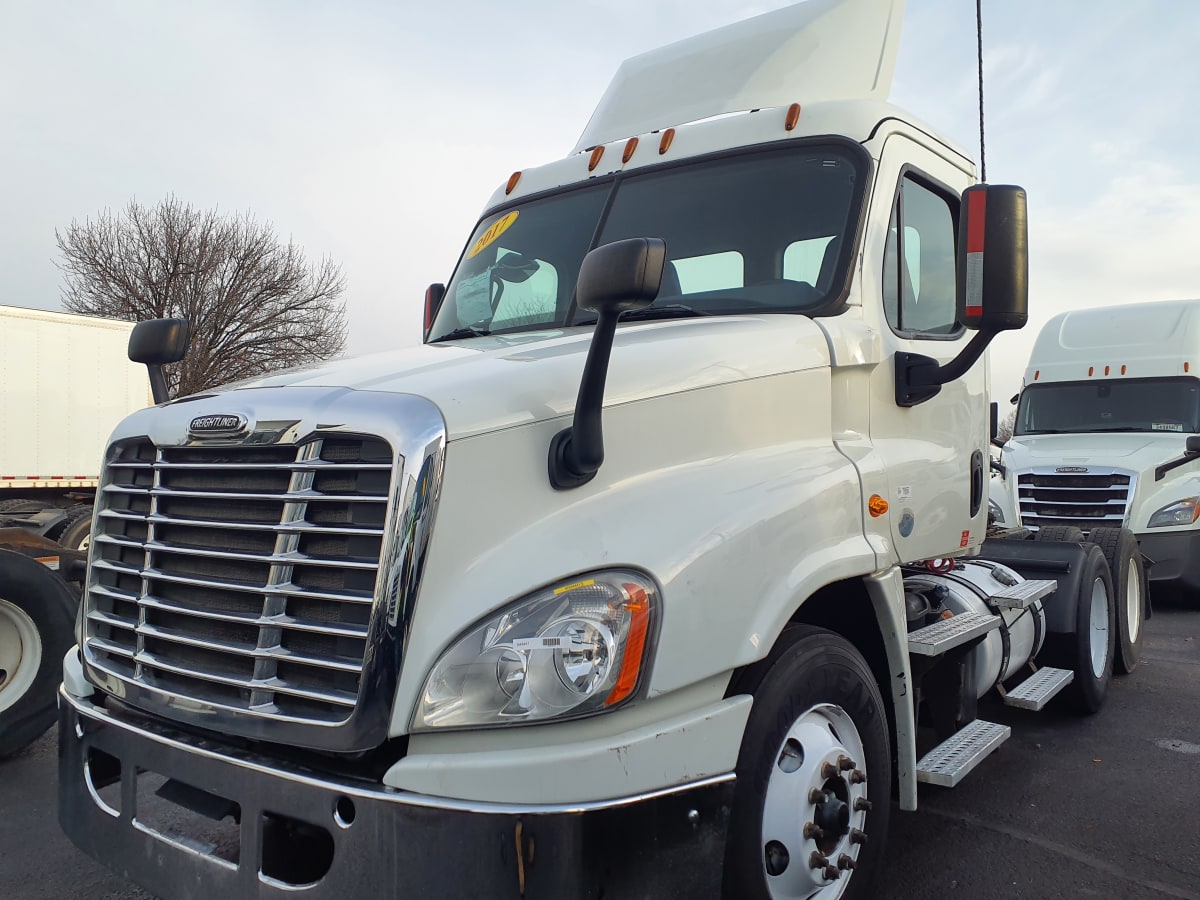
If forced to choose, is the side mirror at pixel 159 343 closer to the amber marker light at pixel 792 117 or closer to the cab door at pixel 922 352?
the amber marker light at pixel 792 117

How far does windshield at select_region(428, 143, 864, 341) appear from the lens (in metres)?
3.33

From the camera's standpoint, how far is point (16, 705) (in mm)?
4559

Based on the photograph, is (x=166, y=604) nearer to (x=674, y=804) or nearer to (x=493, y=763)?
(x=493, y=763)

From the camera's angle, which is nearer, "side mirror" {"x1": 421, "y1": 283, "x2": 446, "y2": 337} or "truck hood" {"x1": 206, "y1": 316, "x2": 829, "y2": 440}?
"truck hood" {"x1": 206, "y1": 316, "x2": 829, "y2": 440}

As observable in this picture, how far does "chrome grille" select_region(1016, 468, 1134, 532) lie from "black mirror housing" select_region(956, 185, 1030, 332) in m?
6.83

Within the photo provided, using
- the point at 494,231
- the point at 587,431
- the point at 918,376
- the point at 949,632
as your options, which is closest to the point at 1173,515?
the point at 949,632

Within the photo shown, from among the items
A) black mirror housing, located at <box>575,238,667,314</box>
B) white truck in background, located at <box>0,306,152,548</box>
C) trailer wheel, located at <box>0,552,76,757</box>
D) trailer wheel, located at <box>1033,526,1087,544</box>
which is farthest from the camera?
white truck in background, located at <box>0,306,152,548</box>

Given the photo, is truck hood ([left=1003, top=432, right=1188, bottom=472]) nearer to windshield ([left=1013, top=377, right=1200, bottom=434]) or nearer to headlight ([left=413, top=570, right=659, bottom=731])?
windshield ([left=1013, top=377, right=1200, bottom=434])

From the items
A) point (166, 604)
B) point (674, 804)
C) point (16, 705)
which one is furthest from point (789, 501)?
point (16, 705)

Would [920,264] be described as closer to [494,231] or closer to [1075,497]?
[494,231]

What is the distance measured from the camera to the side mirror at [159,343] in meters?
3.41

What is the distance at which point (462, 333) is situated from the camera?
3834 mm

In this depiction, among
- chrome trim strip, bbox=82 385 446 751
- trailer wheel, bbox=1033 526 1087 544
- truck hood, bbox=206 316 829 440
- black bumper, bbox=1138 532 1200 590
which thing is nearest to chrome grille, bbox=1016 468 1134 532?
black bumper, bbox=1138 532 1200 590

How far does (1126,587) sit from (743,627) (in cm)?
510
